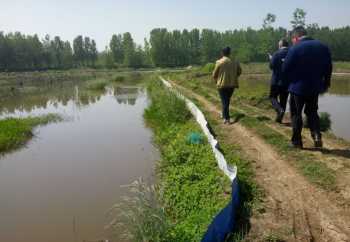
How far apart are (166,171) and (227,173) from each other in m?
2.35

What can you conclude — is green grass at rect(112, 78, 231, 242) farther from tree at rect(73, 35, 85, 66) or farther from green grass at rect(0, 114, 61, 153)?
tree at rect(73, 35, 85, 66)

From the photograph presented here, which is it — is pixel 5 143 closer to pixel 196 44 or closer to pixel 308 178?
pixel 308 178

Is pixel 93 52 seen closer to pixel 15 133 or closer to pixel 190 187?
pixel 15 133

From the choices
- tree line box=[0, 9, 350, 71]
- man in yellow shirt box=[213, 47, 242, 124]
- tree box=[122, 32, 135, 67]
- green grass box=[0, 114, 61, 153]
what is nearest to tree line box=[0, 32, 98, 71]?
tree line box=[0, 9, 350, 71]

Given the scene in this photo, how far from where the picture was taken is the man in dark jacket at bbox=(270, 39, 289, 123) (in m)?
8.52

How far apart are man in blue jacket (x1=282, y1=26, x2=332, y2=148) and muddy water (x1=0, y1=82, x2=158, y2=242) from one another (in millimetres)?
3594

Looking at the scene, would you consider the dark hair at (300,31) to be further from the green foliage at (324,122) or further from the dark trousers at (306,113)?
the green foliage at (324,122)

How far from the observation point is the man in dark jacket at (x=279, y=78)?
852cm

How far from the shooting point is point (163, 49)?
3041 inches

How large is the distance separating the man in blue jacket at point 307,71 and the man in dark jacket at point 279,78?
1.96m

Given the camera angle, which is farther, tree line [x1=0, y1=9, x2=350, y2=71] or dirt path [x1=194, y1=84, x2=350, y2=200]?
tree line [x1=0, y1=9, x2=350, y2=71]

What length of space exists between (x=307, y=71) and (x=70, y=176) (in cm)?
552

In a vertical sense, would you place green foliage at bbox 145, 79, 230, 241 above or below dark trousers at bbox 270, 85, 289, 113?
below

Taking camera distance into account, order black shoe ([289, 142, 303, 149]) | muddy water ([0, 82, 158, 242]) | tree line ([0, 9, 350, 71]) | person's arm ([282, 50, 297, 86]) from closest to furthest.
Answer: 1. muddy water ([0, 82, 158, 242])
2. person's arm ([282, 50, 297, 86])
3. black shoe ([289, 142, 303, 149])
4. tree line ([0, 9, 350, 71])
